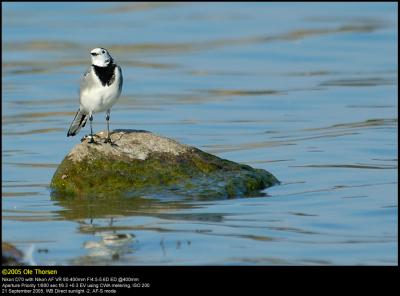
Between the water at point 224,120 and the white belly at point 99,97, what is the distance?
3.47ft

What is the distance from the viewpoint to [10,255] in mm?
8461

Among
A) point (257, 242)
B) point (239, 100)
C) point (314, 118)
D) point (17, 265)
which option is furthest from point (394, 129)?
point (17, 265)

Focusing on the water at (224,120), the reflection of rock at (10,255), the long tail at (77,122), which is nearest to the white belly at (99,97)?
the long tail at (77,122)

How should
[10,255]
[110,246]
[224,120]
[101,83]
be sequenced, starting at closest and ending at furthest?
[10,255] < [110,246] < [101,83] < [224,120]

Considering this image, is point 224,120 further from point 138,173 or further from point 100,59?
point 138,173

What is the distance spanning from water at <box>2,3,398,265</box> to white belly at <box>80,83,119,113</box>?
3.47 ft

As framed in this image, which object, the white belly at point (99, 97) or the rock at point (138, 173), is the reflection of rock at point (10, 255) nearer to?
the rock at point (138, 173)

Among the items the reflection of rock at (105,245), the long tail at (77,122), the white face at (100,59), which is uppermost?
the white face at (100,59)

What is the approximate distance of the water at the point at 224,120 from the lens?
9.39 meters

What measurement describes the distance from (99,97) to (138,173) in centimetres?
89

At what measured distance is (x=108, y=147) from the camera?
37.0 feet

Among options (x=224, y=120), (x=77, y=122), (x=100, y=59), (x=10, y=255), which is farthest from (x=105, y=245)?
(x=224, y=120)

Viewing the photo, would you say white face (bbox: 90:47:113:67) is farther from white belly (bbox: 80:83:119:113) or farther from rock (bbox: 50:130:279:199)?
rock (bbox: 50:130:279:199)
